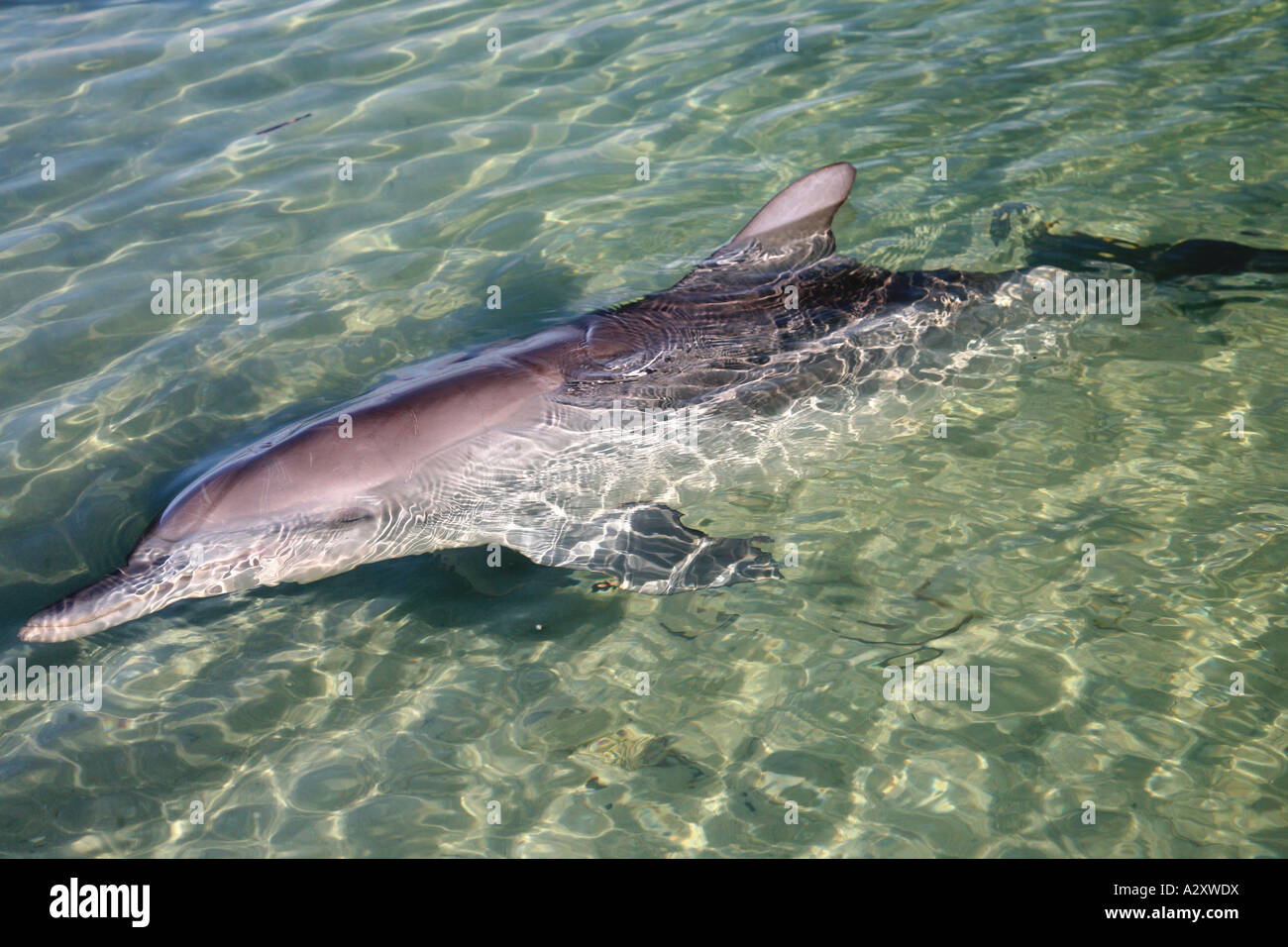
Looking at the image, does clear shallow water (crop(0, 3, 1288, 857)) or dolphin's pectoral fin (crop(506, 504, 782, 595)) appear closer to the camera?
clear shallow water (crop(0, 3, 1288, 857))

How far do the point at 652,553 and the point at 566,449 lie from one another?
2.52 ft

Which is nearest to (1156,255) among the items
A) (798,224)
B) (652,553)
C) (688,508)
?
(798,224)

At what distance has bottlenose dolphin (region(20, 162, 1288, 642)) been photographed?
16.7ft

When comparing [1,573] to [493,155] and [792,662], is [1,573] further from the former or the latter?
[493,155]

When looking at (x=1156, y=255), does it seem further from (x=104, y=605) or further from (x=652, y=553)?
(x=104, y=605)

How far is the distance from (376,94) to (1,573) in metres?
5.93

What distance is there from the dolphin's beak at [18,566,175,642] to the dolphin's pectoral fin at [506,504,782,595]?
1.70 metres

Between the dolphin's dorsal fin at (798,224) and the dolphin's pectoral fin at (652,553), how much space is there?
207 centimetres

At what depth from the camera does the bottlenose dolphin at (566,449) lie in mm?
5090

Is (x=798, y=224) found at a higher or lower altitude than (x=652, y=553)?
higher

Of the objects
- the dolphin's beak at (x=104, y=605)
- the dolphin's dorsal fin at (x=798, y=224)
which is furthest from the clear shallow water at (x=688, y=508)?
the dolphin's dorsal fin at (x=798, y=224)

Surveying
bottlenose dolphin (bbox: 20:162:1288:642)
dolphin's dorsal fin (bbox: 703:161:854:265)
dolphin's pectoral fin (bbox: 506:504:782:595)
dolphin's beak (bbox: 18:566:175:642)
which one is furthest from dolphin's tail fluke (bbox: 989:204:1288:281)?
dolphin's beak (bbox: 18:566:175:642)

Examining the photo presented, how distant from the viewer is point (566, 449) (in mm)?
5586

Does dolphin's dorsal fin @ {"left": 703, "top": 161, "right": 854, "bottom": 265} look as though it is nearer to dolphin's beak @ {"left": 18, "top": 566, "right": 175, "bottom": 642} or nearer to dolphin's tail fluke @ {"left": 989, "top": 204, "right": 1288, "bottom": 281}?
dolphin's tail fluke @ {"left": 989, "top": 204, "right": 1288, "bottom": 281}
